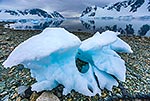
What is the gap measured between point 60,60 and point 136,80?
220 centimetres

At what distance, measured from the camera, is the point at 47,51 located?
13.4 feet

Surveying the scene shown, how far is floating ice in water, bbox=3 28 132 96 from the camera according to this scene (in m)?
4.15

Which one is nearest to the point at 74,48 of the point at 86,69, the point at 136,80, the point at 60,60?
the point at 60,60

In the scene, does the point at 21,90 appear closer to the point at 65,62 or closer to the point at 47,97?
the point at 47,97

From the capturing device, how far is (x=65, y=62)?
4.39 m

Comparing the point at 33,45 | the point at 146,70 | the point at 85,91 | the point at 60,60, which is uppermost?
the point at 33,45

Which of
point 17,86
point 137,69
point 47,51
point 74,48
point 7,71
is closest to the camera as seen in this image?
point 47,51

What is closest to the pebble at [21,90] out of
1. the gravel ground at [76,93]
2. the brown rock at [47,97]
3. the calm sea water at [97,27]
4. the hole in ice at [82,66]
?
the gravel ground at [76,93]

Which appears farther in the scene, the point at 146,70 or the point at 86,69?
the point at 146,70

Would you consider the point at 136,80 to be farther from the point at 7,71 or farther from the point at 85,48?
the point at 7,71

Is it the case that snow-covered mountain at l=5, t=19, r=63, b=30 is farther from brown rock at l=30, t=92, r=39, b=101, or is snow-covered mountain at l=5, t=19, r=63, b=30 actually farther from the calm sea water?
brown rock at l=30, t=92, r=39, b=101

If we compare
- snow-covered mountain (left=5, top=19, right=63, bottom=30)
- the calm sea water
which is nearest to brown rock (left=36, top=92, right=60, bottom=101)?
the calm sea water

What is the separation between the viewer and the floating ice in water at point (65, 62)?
163 inches

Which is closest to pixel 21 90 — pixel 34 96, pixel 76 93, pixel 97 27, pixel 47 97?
pixel 34 96
